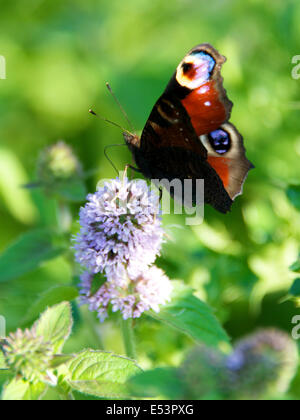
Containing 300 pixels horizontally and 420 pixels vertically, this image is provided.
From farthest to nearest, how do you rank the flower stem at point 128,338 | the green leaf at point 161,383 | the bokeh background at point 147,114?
the bokeh background at point 147,114
the flower stem at point 128,338
the green leaf at point 161,383

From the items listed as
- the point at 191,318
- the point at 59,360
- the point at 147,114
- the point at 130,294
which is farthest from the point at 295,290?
the point at 147,114

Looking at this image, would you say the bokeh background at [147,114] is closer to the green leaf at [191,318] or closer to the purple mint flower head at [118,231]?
the green leaf at [191,318]

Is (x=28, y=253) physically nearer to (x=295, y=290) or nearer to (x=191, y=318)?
(x=191, y=318)

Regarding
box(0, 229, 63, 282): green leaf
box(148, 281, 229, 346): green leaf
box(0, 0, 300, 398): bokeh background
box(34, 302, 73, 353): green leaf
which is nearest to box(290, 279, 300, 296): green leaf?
box(0, 0, 300, 398): bokeh background

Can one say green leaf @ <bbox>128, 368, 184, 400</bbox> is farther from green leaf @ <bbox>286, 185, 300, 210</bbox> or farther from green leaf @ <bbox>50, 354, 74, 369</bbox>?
green leaf @ <bbox>286, 185, 300, 210</bbox>

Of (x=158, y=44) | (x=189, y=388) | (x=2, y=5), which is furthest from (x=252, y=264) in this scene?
(x=2, y=5)

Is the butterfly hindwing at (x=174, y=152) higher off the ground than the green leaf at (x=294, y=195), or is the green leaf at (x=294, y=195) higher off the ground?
the butterfly hindwing at (x=174, y=152)

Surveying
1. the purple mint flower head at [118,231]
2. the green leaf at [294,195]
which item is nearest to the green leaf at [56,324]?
the purple mint flower head at [118,231]
